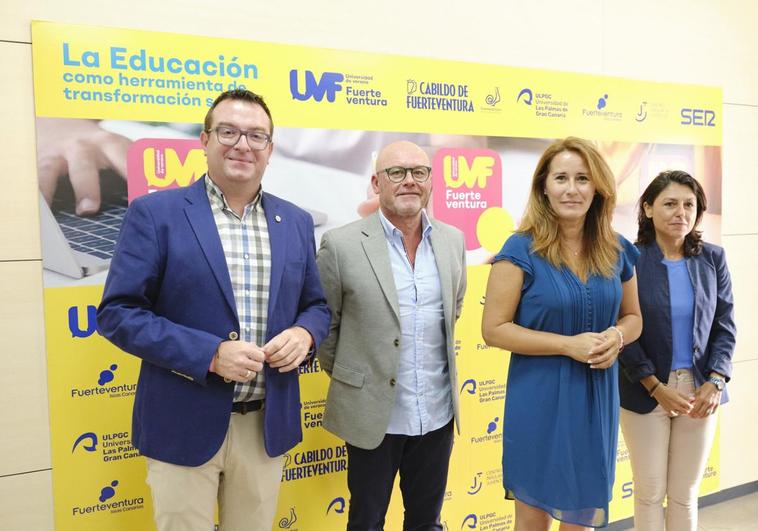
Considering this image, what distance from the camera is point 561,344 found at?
1939mm

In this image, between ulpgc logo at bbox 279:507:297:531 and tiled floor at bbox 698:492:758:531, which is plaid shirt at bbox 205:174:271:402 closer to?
ulpgc logo at bbox 279:507:297:531

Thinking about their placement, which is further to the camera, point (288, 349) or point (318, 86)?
point (318, 86)

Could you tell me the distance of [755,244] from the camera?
3.78 metres

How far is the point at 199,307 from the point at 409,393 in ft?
2.75

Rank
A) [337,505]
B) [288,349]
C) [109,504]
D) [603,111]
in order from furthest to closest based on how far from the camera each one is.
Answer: [603,111], [337,505], [109,504], [288,349]

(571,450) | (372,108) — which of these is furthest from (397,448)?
(372,108)

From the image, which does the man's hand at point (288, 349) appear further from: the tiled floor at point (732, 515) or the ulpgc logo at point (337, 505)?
the tiled floor at point (732, 515)

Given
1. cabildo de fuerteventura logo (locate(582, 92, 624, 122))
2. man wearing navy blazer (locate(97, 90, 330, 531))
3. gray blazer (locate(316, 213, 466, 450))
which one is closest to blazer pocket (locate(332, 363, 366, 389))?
gray blazer (locate(316, 213, 466, 450))

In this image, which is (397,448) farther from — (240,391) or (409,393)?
(240,391)

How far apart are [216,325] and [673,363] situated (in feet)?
6.06

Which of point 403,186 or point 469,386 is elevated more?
point 403,186

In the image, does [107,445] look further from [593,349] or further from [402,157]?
[593,349]

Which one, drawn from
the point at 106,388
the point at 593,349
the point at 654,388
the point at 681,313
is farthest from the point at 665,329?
the point at 106,388

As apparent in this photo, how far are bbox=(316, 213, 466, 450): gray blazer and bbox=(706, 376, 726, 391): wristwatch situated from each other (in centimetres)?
111
